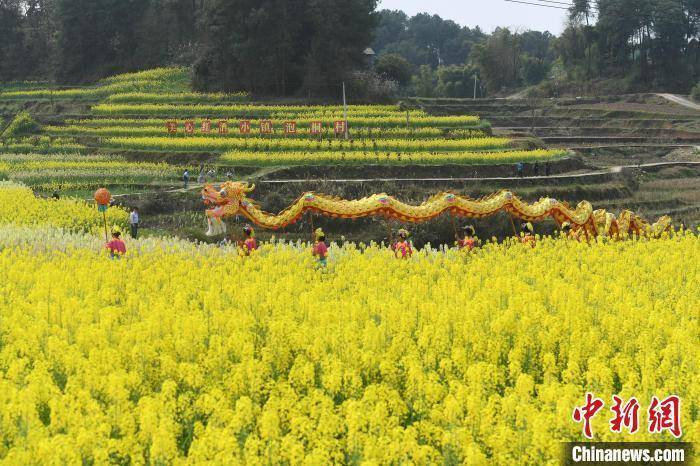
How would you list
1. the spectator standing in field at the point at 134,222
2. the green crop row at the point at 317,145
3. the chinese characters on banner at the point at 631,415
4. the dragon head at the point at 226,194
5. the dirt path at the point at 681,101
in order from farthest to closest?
1. the dirt path at the point at 681,101
2. the green crop row at the point at 317,145
3. the spectator standing in field at the point at 134,222
4. the dragon head at the point at 226,194
5. the chinese characters on banner at the point at 631,415

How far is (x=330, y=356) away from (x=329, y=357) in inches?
2.2

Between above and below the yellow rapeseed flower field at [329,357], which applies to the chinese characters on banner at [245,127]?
above

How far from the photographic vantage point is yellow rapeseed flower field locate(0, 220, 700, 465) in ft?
22.9

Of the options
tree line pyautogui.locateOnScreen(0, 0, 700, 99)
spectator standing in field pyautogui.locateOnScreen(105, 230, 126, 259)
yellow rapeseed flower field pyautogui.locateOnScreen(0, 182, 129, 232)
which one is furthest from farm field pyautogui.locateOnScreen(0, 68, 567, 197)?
spectator standing in field pyautogui.locateOnScreen(105, 230, 126, 259)

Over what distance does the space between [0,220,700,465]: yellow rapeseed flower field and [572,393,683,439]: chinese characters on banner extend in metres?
0.10

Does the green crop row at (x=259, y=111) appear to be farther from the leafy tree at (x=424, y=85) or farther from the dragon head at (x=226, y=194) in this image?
the leafy tree at (x=424, y=85)

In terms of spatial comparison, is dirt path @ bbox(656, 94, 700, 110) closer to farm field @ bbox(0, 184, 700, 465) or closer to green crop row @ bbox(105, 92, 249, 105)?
green crop row @ bbox(105, 92, 249, 105)

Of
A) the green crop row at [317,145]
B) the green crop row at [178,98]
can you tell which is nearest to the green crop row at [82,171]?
the green crop row at [317,145]

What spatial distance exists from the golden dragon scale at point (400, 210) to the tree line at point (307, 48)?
87.2ft

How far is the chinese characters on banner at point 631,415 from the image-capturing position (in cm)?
729

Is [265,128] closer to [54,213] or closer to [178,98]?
[178,98]

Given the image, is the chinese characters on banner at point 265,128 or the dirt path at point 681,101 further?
the dirt path at point 681,101

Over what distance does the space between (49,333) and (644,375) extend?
25.5ft

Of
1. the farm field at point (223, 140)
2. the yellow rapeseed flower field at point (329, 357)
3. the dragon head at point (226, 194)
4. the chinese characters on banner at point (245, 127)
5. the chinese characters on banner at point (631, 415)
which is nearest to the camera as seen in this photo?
the yellow rapeseed flower field at point (329, 357)
